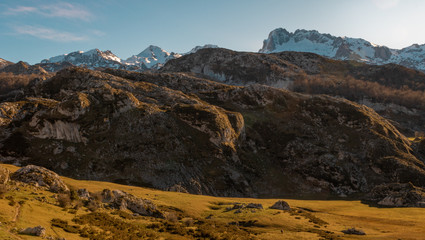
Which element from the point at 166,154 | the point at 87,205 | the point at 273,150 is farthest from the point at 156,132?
the point at 87,205

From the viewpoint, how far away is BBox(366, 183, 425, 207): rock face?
70.6 metres

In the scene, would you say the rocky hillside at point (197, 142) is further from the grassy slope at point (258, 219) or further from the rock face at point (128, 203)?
the rock face at point (128, 203)

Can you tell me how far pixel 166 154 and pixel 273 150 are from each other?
45.4 m

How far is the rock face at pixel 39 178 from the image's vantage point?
34969mm

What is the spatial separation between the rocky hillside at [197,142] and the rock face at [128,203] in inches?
1362

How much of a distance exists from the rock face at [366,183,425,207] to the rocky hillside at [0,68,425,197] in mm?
8401

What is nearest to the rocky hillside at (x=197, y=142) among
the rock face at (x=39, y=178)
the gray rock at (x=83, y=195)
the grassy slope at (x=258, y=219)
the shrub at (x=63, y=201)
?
the grassy slope at (x=258, y=219)

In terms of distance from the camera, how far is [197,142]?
91.8 meters

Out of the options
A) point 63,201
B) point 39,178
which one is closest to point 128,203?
point 63,201

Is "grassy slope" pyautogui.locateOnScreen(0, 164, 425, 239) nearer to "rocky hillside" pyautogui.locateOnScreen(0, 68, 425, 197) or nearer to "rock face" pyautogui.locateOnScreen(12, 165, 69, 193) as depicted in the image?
"rock face" pyautogui.locateOnScreen(12, 165, 69, 193)

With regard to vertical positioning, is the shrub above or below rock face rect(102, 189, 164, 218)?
above

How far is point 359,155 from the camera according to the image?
102 m

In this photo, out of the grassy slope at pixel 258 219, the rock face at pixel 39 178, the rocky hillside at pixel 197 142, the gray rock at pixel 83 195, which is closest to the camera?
the grassy slope at pixel 258 219

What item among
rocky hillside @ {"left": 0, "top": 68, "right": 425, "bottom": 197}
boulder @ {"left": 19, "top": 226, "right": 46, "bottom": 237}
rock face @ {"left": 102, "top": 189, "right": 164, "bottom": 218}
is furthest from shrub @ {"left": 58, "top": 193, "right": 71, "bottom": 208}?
rocky hillside @ {"left": 0, "top": 68, "right": 425, "bottom": 197}
